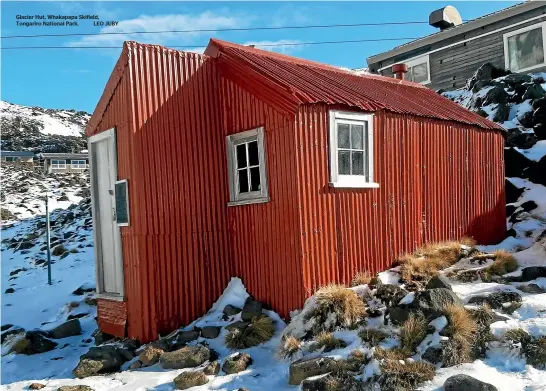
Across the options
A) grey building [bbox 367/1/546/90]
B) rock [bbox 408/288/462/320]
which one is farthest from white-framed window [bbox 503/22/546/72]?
rock [bbox 408/288/462/320]

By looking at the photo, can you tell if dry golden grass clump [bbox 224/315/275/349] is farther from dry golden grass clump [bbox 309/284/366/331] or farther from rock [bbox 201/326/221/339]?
dry golden grass clump [bbox 309/284/366/331]

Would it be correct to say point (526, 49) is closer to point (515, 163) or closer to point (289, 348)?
point (515, 163)

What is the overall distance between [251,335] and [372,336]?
1.79 m

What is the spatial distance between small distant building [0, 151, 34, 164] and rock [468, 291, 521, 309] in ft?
144

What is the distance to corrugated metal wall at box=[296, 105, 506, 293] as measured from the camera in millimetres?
7754

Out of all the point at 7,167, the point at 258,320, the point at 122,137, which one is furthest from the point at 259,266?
the point at 7,167

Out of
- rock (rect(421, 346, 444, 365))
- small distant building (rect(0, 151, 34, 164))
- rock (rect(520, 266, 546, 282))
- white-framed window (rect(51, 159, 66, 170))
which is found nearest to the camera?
rock (rect(421, 346, 444, 365))

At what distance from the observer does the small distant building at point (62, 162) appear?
42500 millimetres

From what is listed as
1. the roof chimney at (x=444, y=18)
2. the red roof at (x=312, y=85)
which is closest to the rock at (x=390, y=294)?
the red roof at (x=312, y=85)

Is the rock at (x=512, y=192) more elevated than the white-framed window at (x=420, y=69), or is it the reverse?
the white-framed window at (x=420, y=69)

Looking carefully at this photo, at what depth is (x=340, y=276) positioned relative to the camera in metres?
8.03

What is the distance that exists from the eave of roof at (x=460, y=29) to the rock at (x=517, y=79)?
124 inches

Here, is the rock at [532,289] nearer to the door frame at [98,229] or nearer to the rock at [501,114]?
the door frame at [98,229]

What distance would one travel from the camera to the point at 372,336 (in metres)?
6.35
